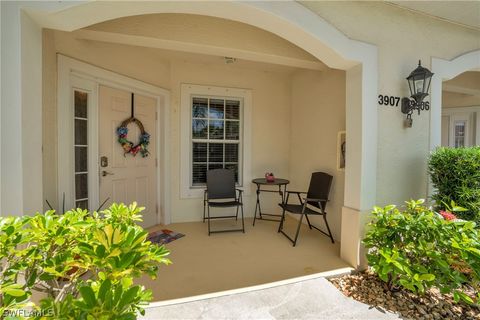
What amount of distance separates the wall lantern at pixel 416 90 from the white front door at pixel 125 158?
3.30 m

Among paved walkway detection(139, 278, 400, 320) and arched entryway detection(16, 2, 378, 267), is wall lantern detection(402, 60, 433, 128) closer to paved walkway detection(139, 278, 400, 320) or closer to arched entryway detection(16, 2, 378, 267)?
arched entryway detection(16, 2, 378, 267)

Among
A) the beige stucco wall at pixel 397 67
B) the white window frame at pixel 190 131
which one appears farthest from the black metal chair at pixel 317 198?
the white window frame at pixel 190 131

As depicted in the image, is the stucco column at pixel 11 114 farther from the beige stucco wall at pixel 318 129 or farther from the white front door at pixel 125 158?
the beige stucco wall at pixel 318 129

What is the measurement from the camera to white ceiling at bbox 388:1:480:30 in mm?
2416

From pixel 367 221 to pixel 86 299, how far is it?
2.45 metres

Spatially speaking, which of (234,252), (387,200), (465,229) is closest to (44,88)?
(234,252)

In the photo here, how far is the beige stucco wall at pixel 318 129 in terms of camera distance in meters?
3.32

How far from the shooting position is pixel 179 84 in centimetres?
382

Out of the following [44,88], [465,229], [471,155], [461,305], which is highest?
[44,88]

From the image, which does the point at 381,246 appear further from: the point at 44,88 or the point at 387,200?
the point at 44,88

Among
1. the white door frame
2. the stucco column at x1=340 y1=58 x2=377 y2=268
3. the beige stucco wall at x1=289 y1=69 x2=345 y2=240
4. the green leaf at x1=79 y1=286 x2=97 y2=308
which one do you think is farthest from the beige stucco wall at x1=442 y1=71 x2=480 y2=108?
the green leaf at x1=79 y1=286 x2=97 y2=308

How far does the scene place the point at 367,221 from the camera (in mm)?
2436

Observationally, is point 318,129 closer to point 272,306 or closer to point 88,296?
point 272,306

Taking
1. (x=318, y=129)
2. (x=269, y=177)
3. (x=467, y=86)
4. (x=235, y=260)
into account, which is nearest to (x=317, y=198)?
(x=269, y=177)
